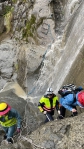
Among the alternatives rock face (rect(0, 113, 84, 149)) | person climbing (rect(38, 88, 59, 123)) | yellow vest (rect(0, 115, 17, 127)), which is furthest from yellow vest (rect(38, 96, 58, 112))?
rock face (rect(0, 113, 84, 149))

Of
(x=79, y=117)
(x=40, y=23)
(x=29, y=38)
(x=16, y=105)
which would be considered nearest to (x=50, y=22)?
(x=40, y=23)

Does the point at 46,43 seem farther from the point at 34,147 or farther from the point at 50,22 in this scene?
the point at 34,147

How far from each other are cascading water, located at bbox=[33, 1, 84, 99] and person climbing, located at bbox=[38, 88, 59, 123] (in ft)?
7.93

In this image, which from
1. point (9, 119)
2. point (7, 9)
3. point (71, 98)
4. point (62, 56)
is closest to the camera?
point (71, 98)

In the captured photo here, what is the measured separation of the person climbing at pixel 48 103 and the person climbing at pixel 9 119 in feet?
2.45

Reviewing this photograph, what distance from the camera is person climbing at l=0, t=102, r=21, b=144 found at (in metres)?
7.55

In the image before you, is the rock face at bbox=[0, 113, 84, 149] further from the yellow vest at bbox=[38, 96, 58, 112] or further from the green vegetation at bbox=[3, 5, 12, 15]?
the green vegetation at bbox=[3, 5, 12, 15]

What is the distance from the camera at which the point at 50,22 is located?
13.9 meters

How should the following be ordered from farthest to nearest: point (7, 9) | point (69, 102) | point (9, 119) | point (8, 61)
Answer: point (7, 9), point (8, 61), point (9, 119), point (69, 102)

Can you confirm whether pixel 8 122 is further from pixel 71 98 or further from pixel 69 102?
pixel 71 98

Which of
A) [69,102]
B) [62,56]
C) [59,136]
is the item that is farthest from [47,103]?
[62,56]

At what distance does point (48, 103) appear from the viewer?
8008 millimetres

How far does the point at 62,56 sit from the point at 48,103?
423 cm

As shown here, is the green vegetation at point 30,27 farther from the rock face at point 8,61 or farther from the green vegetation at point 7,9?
the green vegetation at point 7,9
